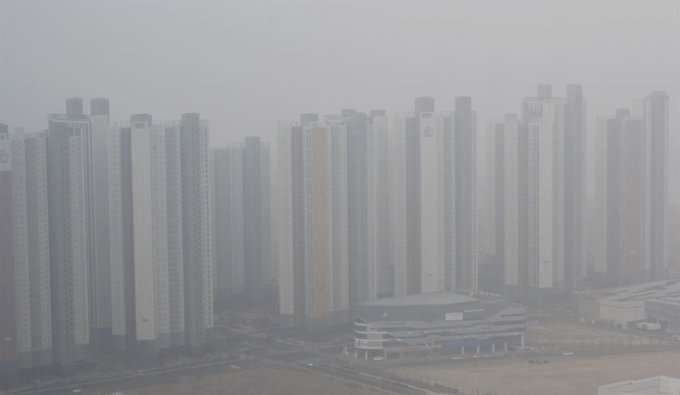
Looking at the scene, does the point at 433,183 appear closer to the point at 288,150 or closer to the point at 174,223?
the point at 288,150

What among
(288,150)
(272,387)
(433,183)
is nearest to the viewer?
(272,387)

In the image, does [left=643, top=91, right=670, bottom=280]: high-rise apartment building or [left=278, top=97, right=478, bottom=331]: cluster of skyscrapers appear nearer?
[left=278, top=97, right=478, bottom=331]: cluster of skyscrapers

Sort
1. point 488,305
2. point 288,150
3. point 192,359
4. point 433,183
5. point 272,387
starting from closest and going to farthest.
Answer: point 272,387 → point 192,359 → point 488,305 → point 288,150 → point 433,183

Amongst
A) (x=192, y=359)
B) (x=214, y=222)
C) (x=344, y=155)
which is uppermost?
(x=344, y=155)

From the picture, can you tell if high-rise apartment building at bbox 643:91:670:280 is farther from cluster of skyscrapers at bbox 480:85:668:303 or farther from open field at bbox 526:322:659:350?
open field at bbox 526:322:659:350

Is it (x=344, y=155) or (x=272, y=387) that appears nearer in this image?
(x=272, y=387)

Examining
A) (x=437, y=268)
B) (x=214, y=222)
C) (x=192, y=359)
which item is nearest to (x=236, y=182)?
(x=214, y=222)

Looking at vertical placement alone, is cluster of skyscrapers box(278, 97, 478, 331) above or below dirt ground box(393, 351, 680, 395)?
above

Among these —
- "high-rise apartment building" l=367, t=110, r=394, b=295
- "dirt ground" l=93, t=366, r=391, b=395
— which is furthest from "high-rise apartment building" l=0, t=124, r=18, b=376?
"high-rise apartment building" l=367, t=110, r=394, b=295
